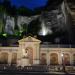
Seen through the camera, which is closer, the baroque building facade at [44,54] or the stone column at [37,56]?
the stone column at [37,56]

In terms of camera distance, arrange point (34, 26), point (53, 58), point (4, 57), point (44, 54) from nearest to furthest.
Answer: point (44, 54), point (4, 57), point (53, 58), point (34, 26)

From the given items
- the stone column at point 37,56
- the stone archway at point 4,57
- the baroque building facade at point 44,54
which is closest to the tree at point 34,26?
the baroque building facade at point 44,54

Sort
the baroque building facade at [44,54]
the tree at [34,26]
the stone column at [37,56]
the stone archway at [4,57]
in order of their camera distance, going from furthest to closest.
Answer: the tree at [34,26]
the stone archway at [4,57]
the baroque building facade at [44,54]
the stone column at [37,56]

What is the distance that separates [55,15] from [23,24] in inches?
452

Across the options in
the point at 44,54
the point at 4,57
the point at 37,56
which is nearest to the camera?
the point at 37,56

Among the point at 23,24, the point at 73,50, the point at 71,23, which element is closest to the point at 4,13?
the point at 23,24

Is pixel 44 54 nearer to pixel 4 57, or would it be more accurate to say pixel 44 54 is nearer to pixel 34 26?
pixel 4 57

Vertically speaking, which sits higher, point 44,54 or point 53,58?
point 44,54

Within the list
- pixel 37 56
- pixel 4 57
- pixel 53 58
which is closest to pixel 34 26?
pixel 53 58

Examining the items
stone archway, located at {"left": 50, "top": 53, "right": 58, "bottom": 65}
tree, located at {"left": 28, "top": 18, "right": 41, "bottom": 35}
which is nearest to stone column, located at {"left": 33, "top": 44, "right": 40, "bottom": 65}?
stone archway, located at {"left": 50, "top": 53, "right": 58, "bottom": 65}

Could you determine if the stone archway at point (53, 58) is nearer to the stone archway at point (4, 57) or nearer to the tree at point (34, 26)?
the stone archway at point (4, 57)

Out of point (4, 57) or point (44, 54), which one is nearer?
point (44, 54)

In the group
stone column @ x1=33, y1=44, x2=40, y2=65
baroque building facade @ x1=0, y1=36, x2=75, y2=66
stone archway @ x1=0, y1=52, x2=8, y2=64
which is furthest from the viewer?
stone archway @ x1=0, y1=52, x2=8, y2=64

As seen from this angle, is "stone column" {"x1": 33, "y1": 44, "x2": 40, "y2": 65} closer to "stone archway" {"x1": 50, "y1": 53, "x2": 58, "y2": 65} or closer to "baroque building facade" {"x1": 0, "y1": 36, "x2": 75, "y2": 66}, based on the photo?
"baroque building facade" {"x1": 0, "y1": 36, "x2": 75, "y2": 66}
